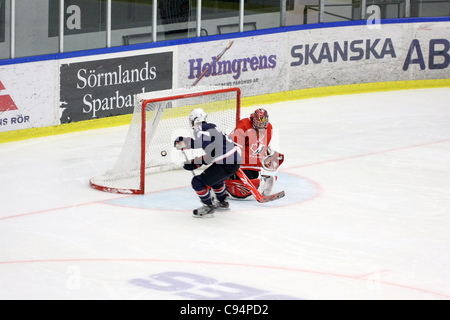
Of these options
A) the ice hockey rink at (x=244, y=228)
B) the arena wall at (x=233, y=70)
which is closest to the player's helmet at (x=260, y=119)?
A: the ice hockey rink at (x=244, y=228)

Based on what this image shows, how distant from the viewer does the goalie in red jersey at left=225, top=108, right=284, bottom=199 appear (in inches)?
322

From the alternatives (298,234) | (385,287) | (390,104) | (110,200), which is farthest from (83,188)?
(390,104)

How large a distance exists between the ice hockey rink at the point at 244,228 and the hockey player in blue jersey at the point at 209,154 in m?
0.23

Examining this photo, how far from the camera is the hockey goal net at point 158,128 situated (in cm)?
852

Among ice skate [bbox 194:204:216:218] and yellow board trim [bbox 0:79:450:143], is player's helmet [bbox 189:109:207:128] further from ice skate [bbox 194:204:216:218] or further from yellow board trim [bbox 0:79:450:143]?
yellow board trim [bbox 0:79:450:143]

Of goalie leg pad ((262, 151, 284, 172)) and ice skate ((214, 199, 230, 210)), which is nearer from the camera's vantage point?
ice skate ((214, 199, 230, 210))

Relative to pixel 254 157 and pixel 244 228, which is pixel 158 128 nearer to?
pixel 254 157

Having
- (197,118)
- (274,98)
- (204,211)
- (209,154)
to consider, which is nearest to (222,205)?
(204,211)

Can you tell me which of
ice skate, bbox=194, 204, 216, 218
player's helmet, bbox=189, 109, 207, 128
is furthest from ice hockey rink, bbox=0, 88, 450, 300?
player's helmet, bbox=189, 109, 207, 128

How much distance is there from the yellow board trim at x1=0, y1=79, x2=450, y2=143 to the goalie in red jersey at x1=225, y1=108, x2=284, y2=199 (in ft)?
11.5

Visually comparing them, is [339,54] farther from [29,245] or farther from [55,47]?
[29,245]

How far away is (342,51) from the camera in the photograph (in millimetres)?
13789

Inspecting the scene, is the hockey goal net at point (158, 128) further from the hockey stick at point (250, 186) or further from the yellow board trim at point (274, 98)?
the yellow board trim at point (274, 98)

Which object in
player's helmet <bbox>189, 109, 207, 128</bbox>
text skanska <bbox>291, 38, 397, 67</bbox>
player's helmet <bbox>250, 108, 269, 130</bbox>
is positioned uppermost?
text skanska <bbox>291, 38, 397, 67</bbox>
